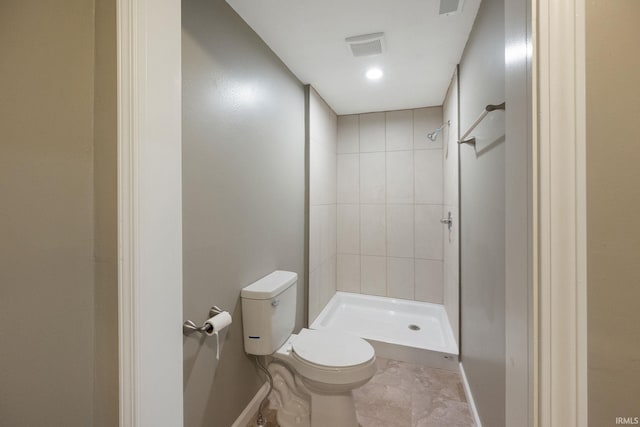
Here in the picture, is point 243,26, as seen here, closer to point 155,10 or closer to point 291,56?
point 291,56

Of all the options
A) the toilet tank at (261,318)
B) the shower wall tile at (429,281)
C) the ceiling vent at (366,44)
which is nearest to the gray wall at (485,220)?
the ceiling vent at (366,44)

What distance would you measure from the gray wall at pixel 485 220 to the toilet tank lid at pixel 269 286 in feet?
3.45

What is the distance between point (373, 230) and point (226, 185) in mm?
1950

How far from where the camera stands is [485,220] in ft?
4.18

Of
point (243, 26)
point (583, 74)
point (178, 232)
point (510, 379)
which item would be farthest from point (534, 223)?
point (243, 26)

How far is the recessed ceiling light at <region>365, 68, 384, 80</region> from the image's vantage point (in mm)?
1938

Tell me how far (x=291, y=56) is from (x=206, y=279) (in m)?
1.52

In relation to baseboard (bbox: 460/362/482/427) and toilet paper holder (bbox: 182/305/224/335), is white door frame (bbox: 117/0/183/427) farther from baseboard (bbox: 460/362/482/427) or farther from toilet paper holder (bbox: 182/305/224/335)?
baseboard (bbox: 460/362/482/427)

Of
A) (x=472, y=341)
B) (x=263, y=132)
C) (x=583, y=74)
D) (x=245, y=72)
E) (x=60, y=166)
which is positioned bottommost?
(x=472, y=341)

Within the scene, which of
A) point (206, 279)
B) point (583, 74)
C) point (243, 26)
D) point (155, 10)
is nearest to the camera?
point (583, 74)

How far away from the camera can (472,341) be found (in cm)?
156

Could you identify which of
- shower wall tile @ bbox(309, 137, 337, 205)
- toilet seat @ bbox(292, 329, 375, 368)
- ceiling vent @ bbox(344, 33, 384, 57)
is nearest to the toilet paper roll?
toilet seat @ bbox(292, 329, 375, 368)

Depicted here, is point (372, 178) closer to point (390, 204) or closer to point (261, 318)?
point (390, 204)

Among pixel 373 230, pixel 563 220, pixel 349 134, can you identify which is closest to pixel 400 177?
pixel 373 230
